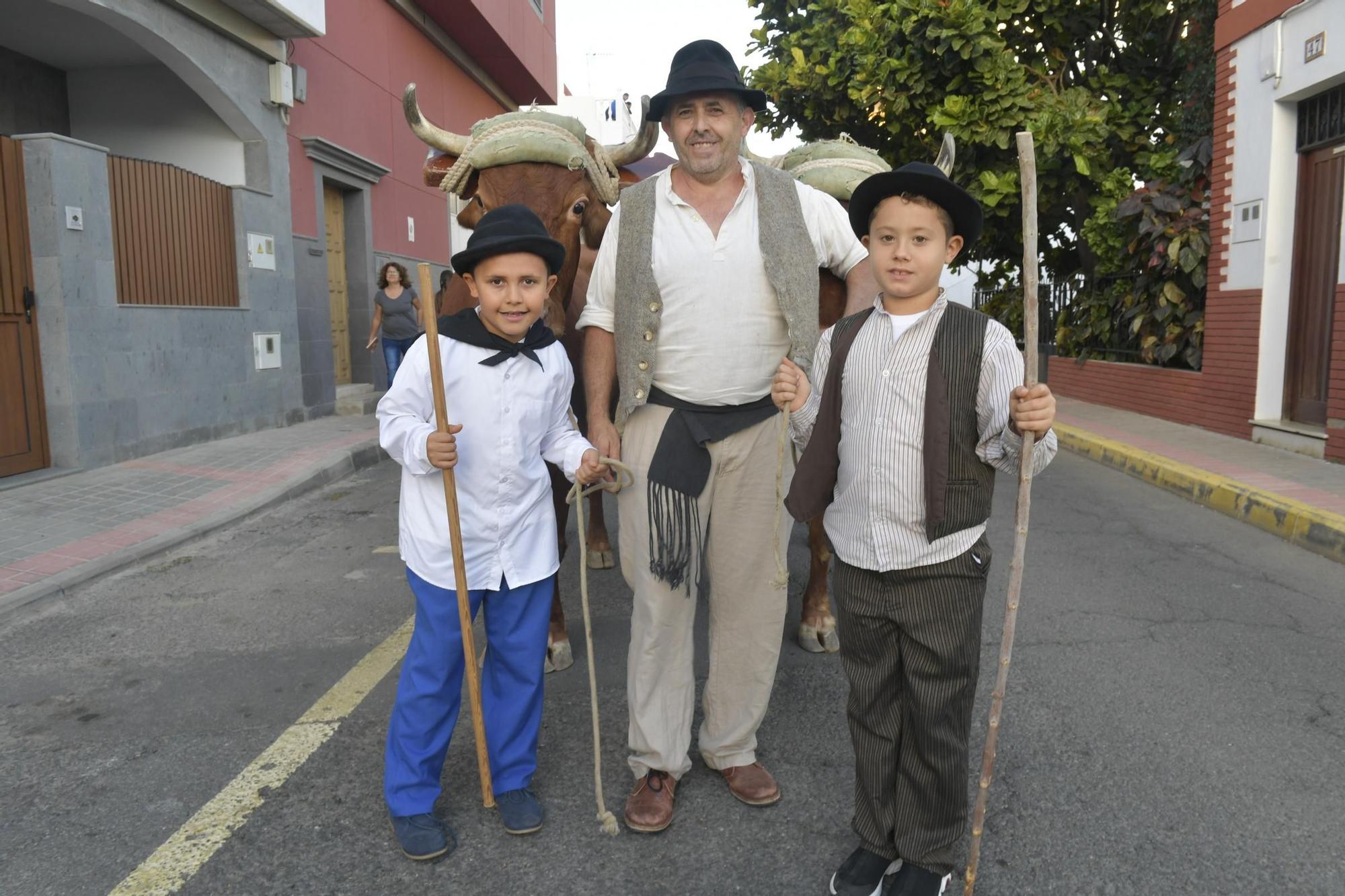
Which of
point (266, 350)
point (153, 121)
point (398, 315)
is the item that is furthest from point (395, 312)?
point (153, 121)

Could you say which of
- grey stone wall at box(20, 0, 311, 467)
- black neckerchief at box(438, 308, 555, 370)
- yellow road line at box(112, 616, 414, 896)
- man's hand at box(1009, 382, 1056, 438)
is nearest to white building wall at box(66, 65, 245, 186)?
grey stone wall at box(20, 0, 311, 467)

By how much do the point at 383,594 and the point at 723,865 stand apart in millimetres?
3004

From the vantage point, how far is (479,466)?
2744mm

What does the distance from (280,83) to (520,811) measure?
33.6 feet

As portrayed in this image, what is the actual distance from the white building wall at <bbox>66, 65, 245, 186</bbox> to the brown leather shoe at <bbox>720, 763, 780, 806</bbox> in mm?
9973

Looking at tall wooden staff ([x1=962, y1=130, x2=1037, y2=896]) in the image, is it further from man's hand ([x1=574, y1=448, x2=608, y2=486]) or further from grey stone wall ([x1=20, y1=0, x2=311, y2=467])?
grey stone wall ([x1=20, y1=0, x2=311, y2=467])

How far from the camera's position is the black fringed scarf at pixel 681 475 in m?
2.78

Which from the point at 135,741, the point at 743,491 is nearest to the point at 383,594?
the point at 135,741

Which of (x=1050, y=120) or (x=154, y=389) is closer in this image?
(x=154, y=389)

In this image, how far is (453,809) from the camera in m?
2.85

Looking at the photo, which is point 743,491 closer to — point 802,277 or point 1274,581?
point 802,277

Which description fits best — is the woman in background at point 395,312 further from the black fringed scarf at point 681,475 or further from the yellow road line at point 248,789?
the black fringed scarf at point 681,475

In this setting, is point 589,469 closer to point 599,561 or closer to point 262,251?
point 599,561

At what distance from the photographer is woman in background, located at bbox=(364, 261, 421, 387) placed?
11.6m
